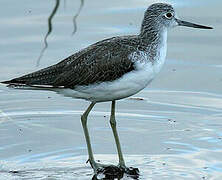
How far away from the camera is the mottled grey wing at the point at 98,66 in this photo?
9242 millimetres

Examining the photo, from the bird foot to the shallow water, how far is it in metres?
0.08

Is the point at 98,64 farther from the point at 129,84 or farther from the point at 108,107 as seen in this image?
the point at 108,107

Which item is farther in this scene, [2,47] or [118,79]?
[2,47]

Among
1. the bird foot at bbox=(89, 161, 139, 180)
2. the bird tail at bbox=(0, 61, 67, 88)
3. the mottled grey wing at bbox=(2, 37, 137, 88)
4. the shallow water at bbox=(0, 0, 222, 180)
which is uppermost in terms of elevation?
the mottled grey wing at bbox=(2, 37, 137, 88)

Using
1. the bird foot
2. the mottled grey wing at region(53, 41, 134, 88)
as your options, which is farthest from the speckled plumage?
the bird foot

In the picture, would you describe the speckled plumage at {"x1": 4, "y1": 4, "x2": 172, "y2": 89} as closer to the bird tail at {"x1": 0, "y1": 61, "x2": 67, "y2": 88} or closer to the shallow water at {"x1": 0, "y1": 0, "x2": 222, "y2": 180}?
the bird tail at {"x1": 0, "y1": 61, "x2": 67, "y2": 88}

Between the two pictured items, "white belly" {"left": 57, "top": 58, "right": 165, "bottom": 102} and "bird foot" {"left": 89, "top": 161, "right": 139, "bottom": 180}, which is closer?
"white belly" {"left": 57, "top": 58, "right": 165, "bottom": 102}

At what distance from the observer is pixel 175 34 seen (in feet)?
44.7

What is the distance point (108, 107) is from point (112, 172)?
1.87 metres

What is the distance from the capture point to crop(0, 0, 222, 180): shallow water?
9.77 meters

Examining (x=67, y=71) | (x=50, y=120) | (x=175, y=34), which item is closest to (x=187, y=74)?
(x=175, y=34)

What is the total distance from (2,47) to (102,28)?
1.64m

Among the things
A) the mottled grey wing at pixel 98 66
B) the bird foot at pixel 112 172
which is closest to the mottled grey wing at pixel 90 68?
the mottled grey wing at pixel 98 66

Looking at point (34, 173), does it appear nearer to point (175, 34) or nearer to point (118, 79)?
point (118, 79)
